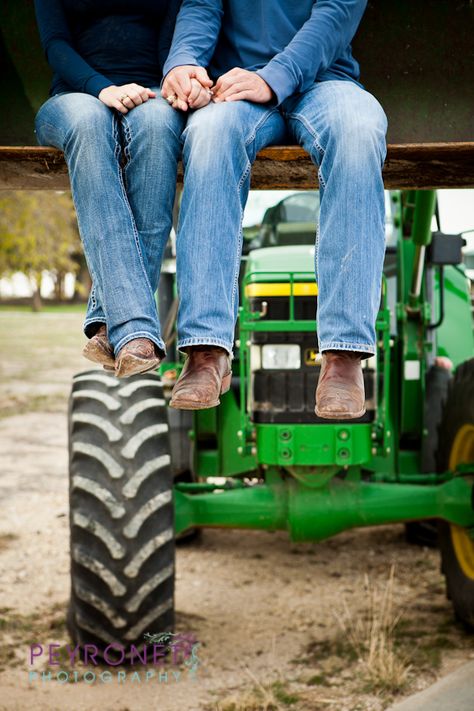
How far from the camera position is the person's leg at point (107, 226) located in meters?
2.74

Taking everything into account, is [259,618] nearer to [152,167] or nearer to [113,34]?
[152,167]

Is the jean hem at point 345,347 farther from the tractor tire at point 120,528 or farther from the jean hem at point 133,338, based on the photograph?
the tractor tire at point 120,528

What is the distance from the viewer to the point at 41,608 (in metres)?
4.95

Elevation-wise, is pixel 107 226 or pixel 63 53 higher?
pixel 63 53

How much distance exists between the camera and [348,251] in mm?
2727

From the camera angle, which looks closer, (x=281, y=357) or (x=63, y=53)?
(x=63, y=53)

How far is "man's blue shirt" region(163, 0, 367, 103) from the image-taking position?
2.84 metres

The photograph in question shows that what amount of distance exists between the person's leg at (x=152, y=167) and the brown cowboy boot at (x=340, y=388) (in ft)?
1.97

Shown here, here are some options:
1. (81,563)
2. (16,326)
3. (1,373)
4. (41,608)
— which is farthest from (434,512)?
(16,326)

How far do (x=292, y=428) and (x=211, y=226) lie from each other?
1.76m

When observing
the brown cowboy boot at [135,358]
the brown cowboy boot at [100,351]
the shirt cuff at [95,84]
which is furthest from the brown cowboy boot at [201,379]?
the shirt cuff at [95,84]

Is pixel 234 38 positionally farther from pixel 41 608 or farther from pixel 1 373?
pixel 1 373

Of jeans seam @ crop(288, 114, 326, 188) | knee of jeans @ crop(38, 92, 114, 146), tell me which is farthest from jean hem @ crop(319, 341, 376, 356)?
knee of jeans @ crop(38, 92, 114, 146)

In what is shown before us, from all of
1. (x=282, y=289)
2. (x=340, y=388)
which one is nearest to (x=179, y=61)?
(x=340, y=388)
